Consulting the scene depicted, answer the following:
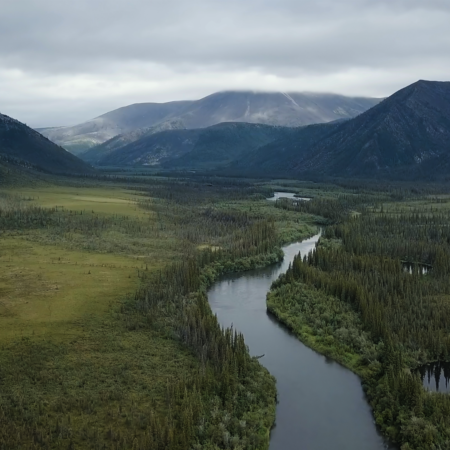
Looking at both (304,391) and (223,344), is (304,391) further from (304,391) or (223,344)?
(223,344)

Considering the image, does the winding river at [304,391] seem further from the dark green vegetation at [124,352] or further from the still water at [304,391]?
the dark green vegetation at [124,352]

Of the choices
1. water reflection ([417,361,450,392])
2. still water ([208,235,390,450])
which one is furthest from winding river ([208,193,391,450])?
water reflection ([417,361,450,392])

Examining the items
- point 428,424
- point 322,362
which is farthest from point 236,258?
point 428,424

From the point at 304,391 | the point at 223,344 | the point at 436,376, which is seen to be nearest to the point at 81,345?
the point at 223,344

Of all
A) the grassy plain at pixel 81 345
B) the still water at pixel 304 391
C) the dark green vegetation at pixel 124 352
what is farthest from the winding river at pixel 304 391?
the grassy plain at pixel 81 345

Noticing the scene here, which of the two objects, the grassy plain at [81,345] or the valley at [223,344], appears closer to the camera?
the valley at [223,344]

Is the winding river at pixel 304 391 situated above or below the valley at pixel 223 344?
below

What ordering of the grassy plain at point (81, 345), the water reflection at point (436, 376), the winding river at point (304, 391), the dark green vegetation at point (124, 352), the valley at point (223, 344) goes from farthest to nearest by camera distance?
the water reflection at point (436, 376) → the grassy plain at point (81, 345) → the winding river at point (304, 391) → the valley at point (223, 344) → the dark green vegetation at point (124, 352)
